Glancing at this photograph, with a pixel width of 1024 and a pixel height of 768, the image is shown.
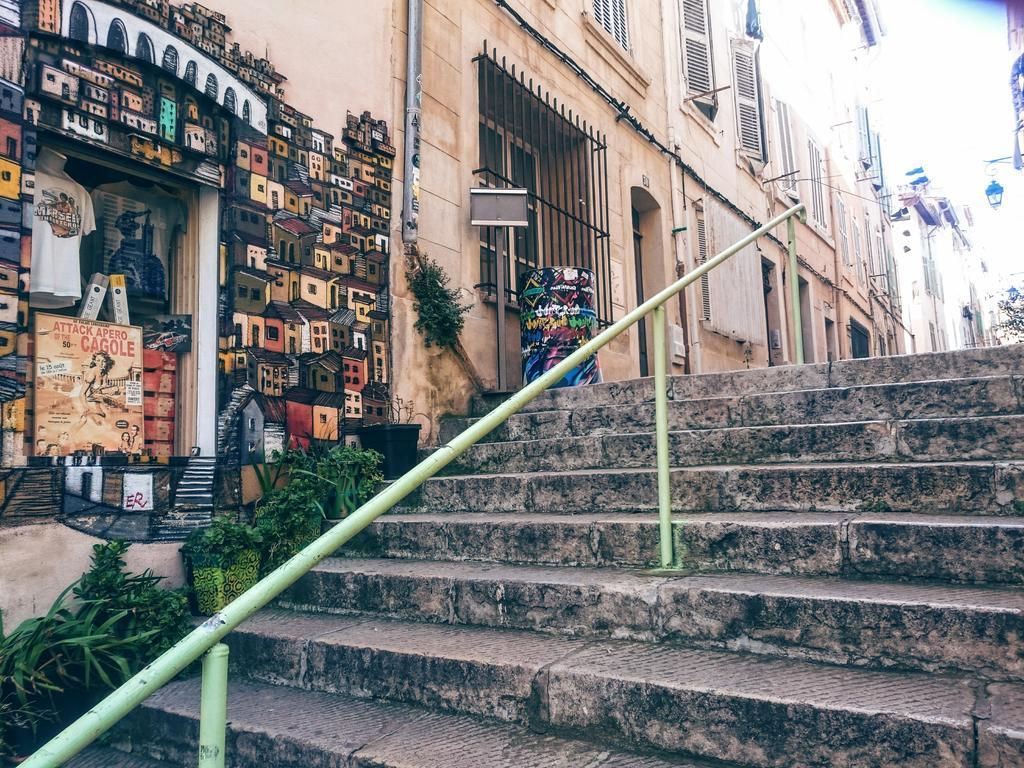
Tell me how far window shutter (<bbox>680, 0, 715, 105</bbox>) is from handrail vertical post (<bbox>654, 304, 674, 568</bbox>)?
8205mm

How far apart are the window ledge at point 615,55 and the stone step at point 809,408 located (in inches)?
203

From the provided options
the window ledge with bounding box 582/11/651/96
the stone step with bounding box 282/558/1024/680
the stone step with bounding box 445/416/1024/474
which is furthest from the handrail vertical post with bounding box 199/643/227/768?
the window ledge with bounding box 582/11/651/96

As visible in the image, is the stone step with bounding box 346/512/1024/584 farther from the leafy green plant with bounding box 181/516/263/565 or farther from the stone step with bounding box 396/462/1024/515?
the leafy green plant with bounding box 181/516/263/565

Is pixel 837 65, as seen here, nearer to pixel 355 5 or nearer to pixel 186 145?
pixel 355 5

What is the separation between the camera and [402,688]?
237 centimetres

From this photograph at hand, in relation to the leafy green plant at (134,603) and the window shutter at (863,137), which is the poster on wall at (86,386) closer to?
the leafy green plant at (134,603)

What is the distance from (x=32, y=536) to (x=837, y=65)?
18.9 metres

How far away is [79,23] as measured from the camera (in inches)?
130

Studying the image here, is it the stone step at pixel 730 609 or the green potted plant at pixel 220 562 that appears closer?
the stone step at pixel 730 609

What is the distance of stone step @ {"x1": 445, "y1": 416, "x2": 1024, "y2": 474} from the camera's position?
2842mm

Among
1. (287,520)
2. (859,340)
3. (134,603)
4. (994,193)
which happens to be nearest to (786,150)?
(859,340)

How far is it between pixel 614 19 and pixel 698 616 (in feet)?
26.3

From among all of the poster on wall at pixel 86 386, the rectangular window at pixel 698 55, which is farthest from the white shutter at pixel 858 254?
the poster on wall at pixel 86 386

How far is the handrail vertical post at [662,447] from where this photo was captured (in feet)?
8.57
